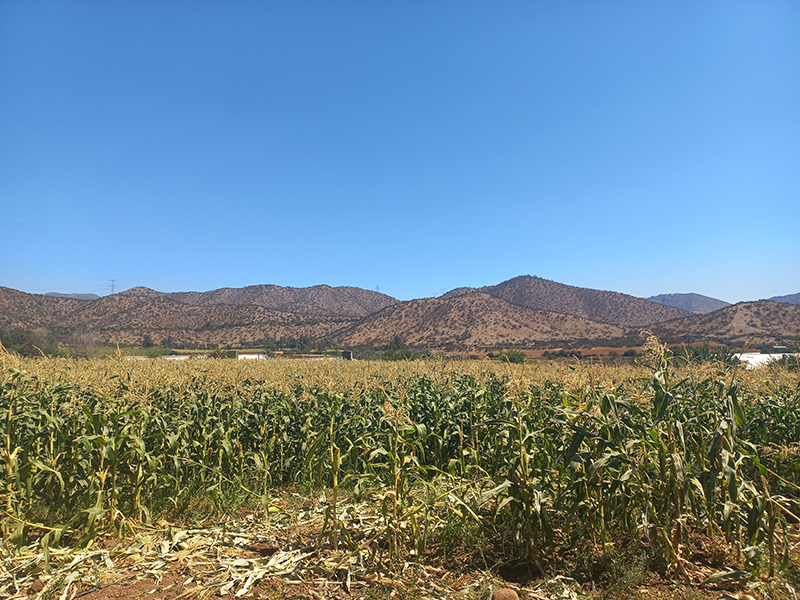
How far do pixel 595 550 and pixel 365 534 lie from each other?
218 cm

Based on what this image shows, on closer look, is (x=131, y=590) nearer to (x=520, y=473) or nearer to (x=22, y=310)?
(x=520, y=473)

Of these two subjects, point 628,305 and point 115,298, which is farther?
point 628,305

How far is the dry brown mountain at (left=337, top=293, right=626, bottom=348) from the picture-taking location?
5994 cm

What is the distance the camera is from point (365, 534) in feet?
14.5

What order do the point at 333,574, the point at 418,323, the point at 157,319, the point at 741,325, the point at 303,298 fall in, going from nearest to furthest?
1. the point at 333,574
2. the point at 741,325
3. the point at 418,323
4. the point at 157,319
5. the point at 303,298

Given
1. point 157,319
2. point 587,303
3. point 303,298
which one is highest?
point 303,298

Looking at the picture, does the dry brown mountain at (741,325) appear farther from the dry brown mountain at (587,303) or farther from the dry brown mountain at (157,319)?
the dry brown mountain at (157,319)

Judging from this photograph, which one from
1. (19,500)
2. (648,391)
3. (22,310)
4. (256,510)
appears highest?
(22,310)

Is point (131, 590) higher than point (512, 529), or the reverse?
point (512, 529)

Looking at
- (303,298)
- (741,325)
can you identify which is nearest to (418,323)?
(741,325)

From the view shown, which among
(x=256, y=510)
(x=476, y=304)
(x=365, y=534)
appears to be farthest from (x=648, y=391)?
(x=476, y=304)

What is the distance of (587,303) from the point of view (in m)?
102

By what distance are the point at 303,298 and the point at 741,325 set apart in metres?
125

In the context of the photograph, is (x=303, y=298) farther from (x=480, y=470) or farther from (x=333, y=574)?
(x=333, y=574)
